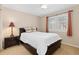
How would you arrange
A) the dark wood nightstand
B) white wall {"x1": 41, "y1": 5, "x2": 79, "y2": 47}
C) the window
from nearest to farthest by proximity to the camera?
the dark wood nightstand
white wall {"x1": 41, "y1": 5, "x2": 79, "y2": 47}
the window

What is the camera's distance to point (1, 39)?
2762mm

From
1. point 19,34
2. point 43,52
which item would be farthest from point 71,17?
point 19,34

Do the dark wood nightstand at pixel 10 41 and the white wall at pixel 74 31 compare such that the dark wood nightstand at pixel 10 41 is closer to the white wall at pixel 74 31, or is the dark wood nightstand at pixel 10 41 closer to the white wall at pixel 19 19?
the white wall at pixel 19 19

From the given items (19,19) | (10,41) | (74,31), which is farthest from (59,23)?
(10,41)

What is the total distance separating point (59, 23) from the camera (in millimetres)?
3516

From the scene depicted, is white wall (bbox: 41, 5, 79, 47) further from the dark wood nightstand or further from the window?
the dark wood nightstand

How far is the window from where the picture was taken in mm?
3416

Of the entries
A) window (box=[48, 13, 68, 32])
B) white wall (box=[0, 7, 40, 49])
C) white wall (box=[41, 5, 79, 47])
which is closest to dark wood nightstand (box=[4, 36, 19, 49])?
white wall (box=[0, 7, 40, 49])

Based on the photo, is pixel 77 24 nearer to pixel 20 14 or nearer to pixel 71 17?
pixel 71 17

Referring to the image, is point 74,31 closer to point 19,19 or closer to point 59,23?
point 59,23

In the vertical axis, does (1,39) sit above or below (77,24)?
below
